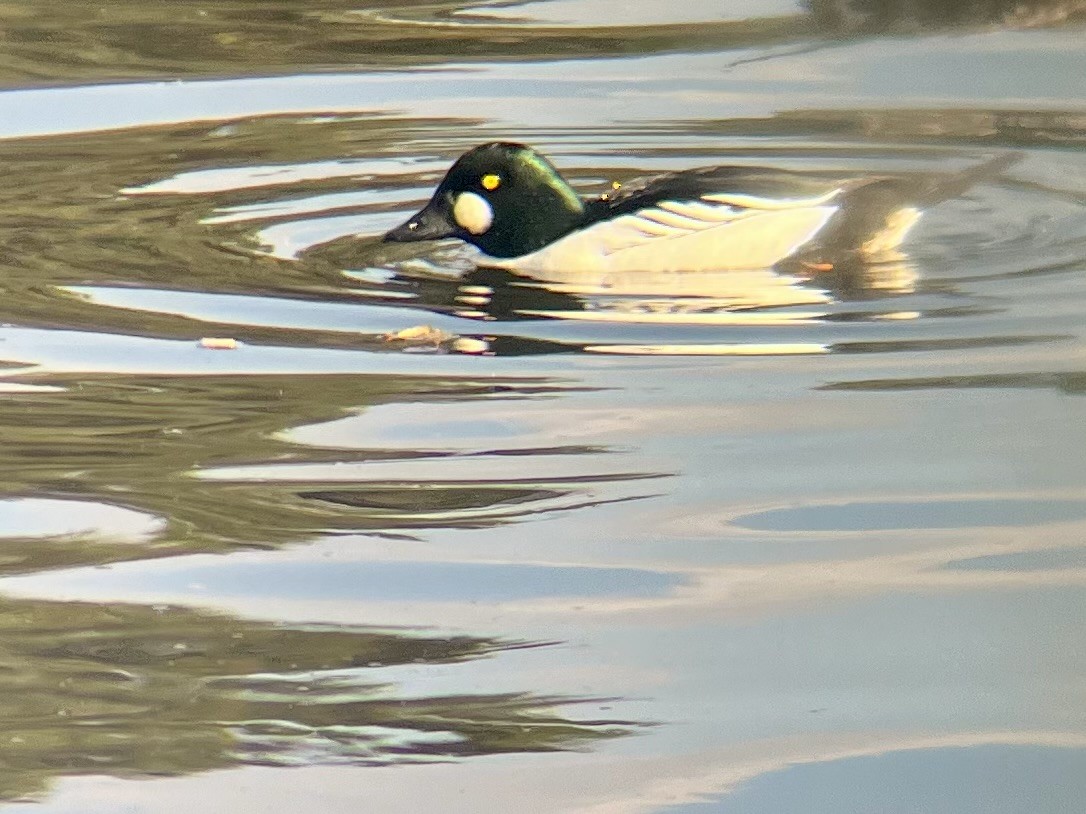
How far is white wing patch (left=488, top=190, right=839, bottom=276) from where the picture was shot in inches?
270

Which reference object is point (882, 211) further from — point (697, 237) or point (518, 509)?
point (518, 509)

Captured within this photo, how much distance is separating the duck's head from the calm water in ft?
0.65

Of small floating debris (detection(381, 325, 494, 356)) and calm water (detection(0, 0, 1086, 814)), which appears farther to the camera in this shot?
small floating debris (detection(381, 325, 494, 356))

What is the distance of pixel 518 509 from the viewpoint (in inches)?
176

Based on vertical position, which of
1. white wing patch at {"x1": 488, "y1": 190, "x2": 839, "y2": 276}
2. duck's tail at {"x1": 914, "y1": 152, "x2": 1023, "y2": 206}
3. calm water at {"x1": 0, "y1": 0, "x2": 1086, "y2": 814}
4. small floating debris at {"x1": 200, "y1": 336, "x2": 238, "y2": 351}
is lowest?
calm water at {"x1": 0, "y1": 0, "x2": 1086, "y2": 814}

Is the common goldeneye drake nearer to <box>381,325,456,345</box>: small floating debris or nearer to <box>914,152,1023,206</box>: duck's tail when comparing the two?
<box>914,152,1023,206</box>: duck's tail

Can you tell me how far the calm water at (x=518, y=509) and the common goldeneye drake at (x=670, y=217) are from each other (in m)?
0.12

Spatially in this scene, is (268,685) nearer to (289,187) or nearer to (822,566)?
(822,566)

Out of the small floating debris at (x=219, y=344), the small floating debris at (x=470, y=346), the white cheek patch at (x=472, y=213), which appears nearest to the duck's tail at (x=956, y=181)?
the white cheek patch at (x=472, y=213)

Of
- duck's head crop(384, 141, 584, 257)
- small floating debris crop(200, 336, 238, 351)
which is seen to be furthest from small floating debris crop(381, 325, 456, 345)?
duck's head crop(384, 141, 584, 257)

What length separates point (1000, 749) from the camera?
135 inches

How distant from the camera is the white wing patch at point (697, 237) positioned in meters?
6.85

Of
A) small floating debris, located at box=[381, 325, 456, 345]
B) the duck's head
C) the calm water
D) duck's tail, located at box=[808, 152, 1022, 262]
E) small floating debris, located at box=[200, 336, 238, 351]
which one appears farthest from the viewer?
the duck's head

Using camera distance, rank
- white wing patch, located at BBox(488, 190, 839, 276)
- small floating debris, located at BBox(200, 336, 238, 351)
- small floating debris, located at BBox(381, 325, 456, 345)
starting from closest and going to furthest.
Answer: small floating debris, located at BBox(200, 336, 238, 351) → small floating debris, located at BBox(381, 325, 456, 345) → white wing patch, located at BBox(488, 190, 839, 276)
